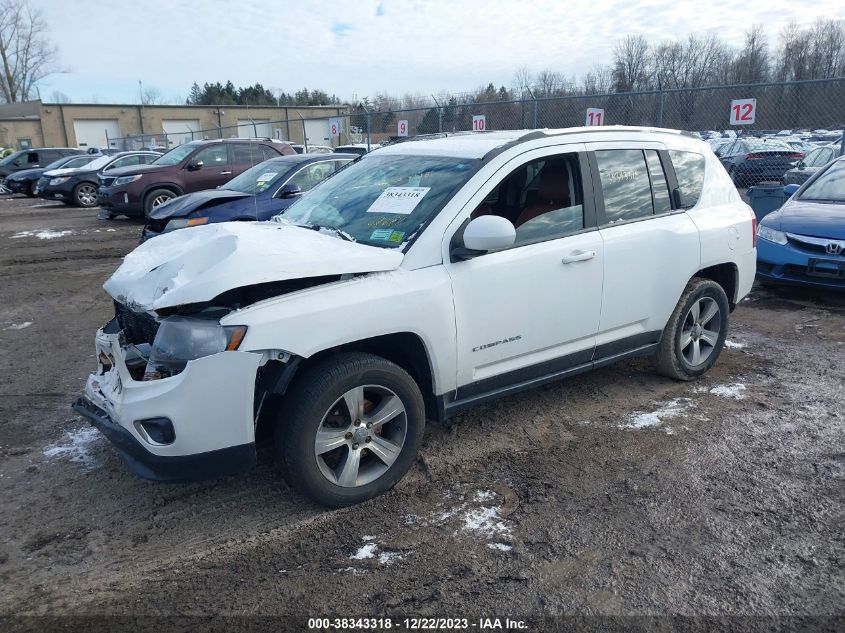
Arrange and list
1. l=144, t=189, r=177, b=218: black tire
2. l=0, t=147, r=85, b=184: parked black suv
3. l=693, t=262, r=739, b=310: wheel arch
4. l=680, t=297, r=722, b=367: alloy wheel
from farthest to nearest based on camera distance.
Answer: l=0, t=147, r=85, b=184: parked black suv → l=144, t=189, r=177, b=218: black tire → l=693, t=262, r=739, b=310: wheel arch → l=680, t=297, r=722, b=367: alloy wheel

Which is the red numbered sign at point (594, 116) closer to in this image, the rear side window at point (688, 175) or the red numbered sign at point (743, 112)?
the red numbered sign at point (743, 112)

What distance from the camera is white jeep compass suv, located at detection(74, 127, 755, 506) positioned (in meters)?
3.05

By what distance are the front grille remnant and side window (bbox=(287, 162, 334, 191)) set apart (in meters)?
6.46

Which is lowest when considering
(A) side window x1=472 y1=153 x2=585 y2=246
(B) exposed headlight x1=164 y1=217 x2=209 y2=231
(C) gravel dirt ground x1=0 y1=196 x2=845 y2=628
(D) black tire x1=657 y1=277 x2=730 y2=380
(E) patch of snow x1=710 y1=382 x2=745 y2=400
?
(E) patch of snow x1=710 y1=382 x2=745 y2=400

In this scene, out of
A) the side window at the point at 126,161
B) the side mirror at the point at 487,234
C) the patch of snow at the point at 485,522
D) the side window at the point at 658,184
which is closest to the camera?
the patch of snow at the point at 485,522

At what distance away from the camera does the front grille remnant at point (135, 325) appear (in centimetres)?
350

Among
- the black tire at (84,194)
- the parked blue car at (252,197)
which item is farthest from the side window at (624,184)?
the black tire at (84,194)

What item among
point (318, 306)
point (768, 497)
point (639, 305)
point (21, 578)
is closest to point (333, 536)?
point (318, 306)

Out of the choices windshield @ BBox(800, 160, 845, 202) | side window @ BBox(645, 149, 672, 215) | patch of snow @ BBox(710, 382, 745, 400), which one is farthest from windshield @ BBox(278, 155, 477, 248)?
windshield @ BBox(800, 160, 845, 202)

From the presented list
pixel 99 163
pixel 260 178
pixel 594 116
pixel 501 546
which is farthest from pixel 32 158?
pixel 501 546

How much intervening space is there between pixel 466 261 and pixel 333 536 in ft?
5.21

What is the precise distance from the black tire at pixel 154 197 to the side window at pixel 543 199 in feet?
38.1

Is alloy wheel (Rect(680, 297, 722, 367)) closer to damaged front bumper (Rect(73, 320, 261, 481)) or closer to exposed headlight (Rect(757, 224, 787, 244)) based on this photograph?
exposed headlight (Rect(757, 224, 787, 244))

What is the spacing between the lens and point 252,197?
9203 mm
